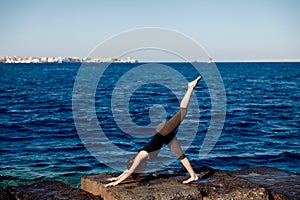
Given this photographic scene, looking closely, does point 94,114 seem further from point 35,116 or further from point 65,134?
point 65,134

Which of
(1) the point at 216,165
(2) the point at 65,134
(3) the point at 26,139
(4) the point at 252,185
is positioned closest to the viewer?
(4) the point at 252,185

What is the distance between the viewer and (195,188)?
7453 millimetres

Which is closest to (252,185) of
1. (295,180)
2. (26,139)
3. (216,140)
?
(295,180)

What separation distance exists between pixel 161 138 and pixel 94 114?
24.3 meters

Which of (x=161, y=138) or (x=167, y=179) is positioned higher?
(x=161, y=138)

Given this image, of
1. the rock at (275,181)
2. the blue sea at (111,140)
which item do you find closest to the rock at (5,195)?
the rock at (275,181)

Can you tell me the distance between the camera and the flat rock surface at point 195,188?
23.6 ft

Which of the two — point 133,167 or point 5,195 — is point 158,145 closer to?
point 133,167

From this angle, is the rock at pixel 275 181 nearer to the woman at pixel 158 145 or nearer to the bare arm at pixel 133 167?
the woman at pixel 158 145

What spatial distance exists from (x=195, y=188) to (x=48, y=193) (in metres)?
2.94

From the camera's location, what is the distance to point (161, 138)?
27.0 feet

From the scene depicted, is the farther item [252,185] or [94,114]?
[94,114]

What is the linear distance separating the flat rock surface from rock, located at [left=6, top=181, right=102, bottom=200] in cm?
38

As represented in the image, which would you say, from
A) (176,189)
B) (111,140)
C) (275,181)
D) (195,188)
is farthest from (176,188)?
(111,140)
